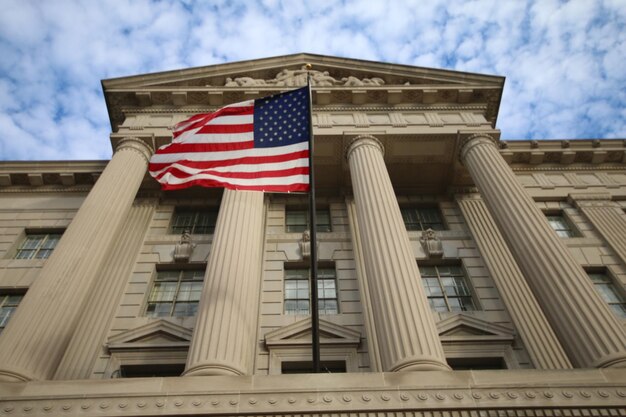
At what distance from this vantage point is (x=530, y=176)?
896 inches

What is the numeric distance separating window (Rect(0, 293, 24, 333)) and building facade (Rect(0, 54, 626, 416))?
0.06 metres

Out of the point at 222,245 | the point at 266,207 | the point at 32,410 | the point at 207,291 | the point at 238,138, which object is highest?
the point at 266,207

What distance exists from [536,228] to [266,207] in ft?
36.0

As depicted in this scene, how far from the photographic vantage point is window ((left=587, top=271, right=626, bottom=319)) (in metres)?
16.3

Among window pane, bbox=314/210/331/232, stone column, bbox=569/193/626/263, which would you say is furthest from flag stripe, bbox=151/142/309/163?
stone column, bbox=569/193/626/263

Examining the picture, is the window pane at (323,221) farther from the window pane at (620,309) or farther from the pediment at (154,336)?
the window pane at (620,309)

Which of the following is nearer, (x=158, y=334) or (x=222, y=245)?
(x=222, y=245)

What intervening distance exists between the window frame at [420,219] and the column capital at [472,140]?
278 cm

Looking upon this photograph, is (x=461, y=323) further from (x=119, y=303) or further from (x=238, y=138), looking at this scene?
(x=119, y=303)

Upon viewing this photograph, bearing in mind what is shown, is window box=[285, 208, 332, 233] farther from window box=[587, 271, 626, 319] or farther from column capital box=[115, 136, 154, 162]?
window box=[587, 271, 626, 319]

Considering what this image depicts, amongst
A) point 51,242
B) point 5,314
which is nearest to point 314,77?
point 51,242

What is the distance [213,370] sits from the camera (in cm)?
1007

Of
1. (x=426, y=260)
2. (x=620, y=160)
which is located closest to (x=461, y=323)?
(x=426, y=260)

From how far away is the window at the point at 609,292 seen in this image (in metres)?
16.3
